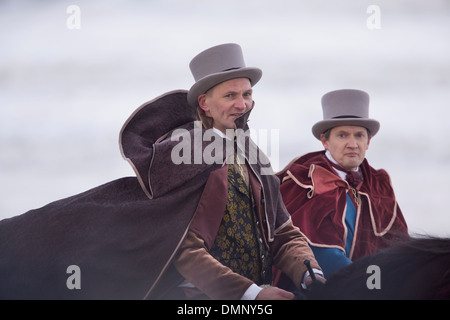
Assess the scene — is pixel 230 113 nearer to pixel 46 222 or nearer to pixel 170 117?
pixel 170 117

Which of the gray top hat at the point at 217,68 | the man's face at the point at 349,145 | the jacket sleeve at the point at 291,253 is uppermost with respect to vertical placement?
the gray top hat at the point at 217,68

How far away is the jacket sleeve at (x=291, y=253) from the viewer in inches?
87.3

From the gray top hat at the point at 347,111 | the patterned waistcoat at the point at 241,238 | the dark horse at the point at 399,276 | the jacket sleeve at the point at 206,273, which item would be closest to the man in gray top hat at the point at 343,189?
the gray top hat at the point at 347,111

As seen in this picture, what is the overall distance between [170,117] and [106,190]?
0.40 meters

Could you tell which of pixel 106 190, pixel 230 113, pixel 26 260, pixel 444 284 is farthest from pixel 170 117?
pixel 444 284

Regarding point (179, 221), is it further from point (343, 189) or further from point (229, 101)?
point (343, 189)

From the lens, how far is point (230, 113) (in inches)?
88.6

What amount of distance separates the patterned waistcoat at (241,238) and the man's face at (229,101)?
19 cm

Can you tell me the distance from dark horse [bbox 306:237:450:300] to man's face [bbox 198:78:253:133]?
819mm

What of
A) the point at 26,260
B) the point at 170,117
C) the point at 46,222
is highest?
the point at 170,117

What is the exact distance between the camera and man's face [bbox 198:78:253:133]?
224 centimetres

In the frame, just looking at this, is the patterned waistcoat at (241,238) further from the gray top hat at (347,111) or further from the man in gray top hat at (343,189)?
the gray top hat at (347,111)

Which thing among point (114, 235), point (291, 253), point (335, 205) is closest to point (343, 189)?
point (335, 205)

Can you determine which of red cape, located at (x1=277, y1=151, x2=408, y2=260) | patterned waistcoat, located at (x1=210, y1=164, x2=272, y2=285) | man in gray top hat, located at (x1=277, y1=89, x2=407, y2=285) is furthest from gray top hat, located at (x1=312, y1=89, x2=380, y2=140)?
patterned waistcoat, located at (x1=210, y1=164, x2=272, y2=285)
